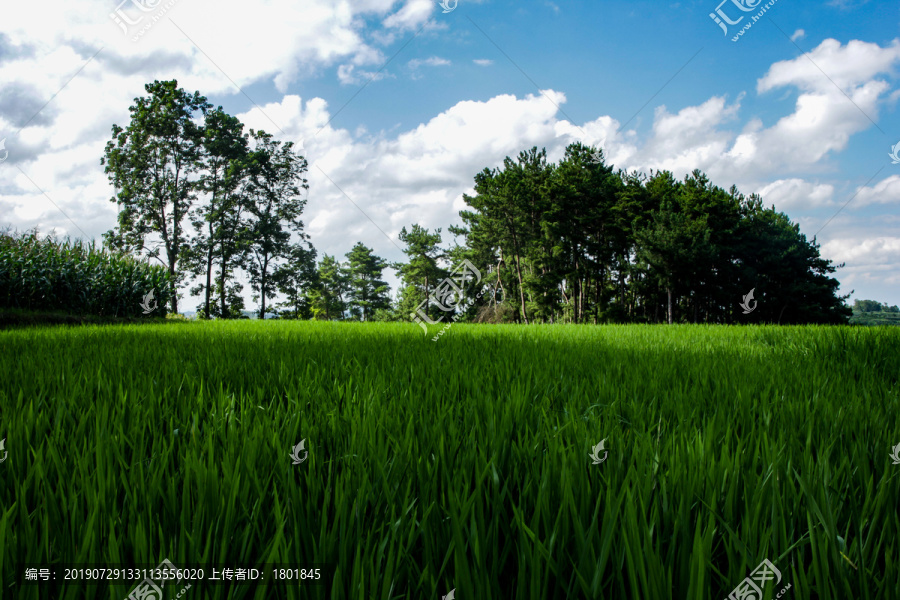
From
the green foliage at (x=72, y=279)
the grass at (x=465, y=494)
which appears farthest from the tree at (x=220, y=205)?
the grass at (x=465, y=494)

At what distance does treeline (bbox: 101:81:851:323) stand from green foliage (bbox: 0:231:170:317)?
13.4 metres

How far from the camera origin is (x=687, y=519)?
75 centimetres

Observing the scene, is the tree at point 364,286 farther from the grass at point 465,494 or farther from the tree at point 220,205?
the grass at point 465,494

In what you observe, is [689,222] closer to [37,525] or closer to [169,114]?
[37,525]

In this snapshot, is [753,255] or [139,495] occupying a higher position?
[753,255]

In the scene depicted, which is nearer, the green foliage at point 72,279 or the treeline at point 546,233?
the green foliage at point 72,279

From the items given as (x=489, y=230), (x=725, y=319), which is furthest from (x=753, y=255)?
(x=489, y=230)

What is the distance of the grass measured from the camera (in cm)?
64

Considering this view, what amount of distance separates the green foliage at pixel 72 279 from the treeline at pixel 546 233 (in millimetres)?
13393

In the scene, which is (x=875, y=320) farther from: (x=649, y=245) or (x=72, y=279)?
(x=72, y=279)

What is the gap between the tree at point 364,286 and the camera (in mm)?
45281

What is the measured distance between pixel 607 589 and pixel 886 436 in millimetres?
1299

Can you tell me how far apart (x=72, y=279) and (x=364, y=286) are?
117ft

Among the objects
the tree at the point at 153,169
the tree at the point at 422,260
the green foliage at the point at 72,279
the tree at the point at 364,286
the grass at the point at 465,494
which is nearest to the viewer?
the grass at the point at 465,494
